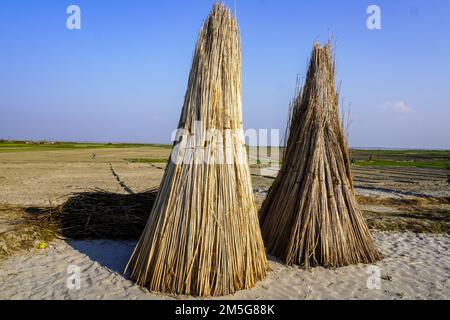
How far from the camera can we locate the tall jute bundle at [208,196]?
3559 millimetres

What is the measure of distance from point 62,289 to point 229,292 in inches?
70.8

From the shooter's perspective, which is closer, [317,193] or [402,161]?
[317,193]

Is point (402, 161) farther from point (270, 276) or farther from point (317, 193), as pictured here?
point (270, 276)

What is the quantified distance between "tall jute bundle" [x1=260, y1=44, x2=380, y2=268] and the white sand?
0.83ft

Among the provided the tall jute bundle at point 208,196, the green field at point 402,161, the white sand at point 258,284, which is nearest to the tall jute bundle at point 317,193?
the white sand at point 258,284

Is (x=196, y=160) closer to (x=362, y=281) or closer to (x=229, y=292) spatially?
(x=229, y=292)

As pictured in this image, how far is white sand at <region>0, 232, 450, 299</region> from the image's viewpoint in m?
3.73

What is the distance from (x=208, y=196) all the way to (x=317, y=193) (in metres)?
1.83

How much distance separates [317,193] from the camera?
15.5 feet

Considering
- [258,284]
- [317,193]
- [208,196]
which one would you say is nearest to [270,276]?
[258,284]

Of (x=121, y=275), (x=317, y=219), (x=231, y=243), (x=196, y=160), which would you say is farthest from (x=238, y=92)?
(x=121, y=275)

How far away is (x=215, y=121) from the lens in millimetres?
3695

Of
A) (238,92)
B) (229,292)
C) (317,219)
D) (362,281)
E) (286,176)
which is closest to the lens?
(229,292)

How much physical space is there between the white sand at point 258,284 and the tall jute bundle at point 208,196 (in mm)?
270
